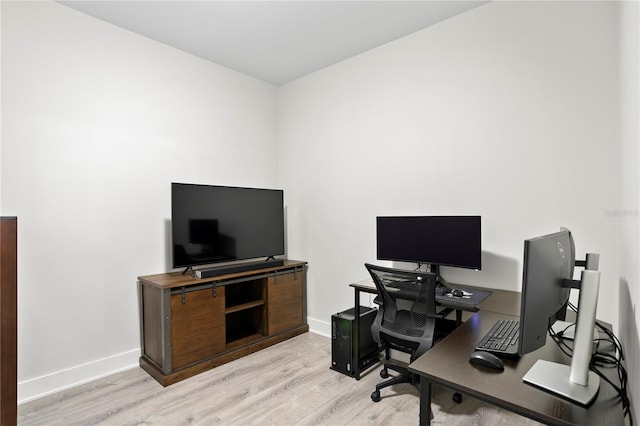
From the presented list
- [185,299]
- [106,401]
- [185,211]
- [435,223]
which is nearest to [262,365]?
[185,299]

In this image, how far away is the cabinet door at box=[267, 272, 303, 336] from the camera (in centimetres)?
339

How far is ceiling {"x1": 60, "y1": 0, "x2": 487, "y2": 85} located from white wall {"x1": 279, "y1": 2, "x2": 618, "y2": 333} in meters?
0.22

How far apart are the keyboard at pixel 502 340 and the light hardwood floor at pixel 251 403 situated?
89 cm

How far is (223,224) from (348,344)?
5.18 feet

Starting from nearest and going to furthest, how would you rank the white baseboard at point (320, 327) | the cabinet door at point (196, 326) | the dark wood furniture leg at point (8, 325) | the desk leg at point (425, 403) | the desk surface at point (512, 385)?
the desk surface at point (512, 385), the desk leg at point (425, 403), the dark wood furniture leg at point (8, 325), the cabinet door at point (196, 326), the white baseboard at point (320, 327)

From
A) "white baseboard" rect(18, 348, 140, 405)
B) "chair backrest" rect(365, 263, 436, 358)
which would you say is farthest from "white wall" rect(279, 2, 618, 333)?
"white baseboard" rect(18, 348, 140, 405)

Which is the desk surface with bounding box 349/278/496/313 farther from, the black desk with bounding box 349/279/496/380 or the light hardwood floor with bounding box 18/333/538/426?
the light hardwood floor with bounding box 18/333/538/426

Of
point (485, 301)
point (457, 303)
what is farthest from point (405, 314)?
point (485, 301)

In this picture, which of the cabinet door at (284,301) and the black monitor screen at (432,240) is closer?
the black monitor screen at (432,240)

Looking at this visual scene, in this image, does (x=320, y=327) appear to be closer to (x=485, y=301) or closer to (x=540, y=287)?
(x=485, y=301)

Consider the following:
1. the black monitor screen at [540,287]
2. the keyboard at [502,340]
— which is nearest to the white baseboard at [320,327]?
the keyboard at [502,340]

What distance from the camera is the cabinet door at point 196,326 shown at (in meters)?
2.66

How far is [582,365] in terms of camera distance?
1.08 m

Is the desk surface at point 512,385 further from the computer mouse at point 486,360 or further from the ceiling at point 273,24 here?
the ceiling at point 273,24
